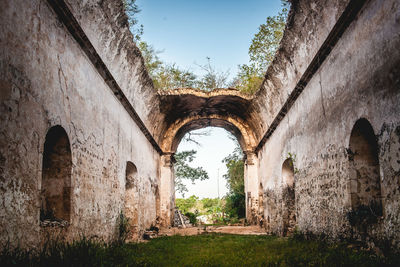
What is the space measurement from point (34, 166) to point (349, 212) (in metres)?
4.97

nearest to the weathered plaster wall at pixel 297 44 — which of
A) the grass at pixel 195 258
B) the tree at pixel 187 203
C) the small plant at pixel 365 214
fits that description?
the small plant at pixel 365 214

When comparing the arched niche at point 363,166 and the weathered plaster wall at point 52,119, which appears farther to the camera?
the arched niche at point 363,166

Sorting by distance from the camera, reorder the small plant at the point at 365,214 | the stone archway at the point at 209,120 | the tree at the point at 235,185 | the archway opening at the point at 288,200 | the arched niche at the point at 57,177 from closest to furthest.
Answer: the small plant at the point at 365,214
the arched niche at the point at 57,177
the archway opening at the point at 288,200
the stone archway at the point at 209,120
the tree at the point at 235,185

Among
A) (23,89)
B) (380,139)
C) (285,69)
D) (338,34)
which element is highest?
(285,69)

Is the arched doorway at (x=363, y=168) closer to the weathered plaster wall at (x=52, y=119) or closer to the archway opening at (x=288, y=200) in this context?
the weathered plaster wall at (x=52, y=119)

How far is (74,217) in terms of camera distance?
6.21 metres

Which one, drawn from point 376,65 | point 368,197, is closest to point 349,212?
point 368,197

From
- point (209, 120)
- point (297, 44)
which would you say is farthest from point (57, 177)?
point (209, 120)

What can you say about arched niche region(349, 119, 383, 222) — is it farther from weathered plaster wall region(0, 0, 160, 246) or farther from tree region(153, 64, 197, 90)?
tree region(153, 64, 197, 90)

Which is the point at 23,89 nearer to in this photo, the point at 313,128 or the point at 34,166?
the point at 34,166

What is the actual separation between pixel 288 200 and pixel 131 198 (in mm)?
5072

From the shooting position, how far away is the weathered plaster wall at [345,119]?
→ 4723mm

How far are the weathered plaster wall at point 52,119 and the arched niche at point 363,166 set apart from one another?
4.77 m

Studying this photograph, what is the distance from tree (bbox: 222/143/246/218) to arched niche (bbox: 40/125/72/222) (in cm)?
1763
